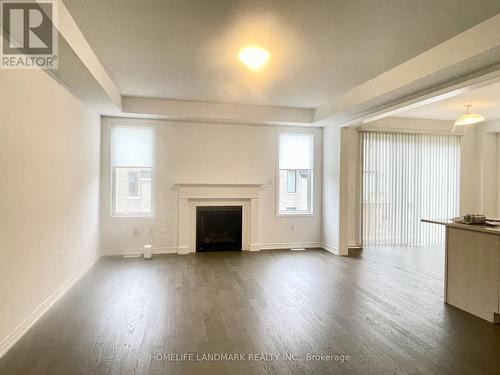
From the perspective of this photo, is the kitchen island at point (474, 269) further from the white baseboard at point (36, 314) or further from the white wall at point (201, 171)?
the white baseboard at point (36, 314)

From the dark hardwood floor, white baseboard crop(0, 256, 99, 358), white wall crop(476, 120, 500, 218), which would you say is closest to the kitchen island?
the dark hardwood floor

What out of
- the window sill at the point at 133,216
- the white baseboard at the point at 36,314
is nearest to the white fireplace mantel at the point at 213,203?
the window sill at the point at 133,216

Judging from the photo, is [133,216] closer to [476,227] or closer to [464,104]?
[476,227]

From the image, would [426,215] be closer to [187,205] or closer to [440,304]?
[440,304]

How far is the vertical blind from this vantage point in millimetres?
6516

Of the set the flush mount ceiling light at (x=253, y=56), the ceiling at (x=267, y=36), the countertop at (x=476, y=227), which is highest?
the ceiling at (x=267, y=36)

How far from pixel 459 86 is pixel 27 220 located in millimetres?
4510

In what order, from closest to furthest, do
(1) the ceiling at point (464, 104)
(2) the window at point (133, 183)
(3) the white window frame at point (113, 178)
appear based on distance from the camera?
(1) the ceiling at point (464, 104) → (3) the white window frame at point (113, 178) → (2) the window at point (133, 183)

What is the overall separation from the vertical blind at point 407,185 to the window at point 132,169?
4.26 meters

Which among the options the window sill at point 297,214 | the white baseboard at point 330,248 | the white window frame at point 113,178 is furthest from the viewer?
the window sill at point 297,214

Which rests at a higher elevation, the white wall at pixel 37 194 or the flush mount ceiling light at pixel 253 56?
the flush mount ceiling light at pixel 253 56

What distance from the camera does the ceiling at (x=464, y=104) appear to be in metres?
4.79

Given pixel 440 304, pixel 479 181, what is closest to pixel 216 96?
pixel 440 304

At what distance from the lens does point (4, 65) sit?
251 centimetres
